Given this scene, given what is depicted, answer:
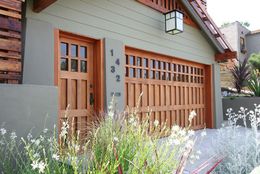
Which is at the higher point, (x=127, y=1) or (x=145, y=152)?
(x=127, y=1)

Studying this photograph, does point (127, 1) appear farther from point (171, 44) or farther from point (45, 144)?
point (45, 144)

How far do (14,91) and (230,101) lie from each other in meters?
7.89

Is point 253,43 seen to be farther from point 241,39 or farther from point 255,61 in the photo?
point 255,61

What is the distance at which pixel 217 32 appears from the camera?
7504mm

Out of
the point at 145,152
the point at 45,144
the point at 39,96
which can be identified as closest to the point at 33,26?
the point at 39,96

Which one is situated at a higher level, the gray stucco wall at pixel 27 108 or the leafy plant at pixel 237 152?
the gray stucco wall at pixel 27 108

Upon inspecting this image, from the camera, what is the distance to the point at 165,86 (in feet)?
21.0

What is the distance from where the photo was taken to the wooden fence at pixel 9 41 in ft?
9.92

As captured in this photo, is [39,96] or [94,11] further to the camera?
[94,11]

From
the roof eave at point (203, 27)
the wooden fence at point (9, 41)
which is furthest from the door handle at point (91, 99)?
the roof eave at point (203, 27)

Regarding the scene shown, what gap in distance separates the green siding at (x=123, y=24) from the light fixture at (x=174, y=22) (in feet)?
0.67

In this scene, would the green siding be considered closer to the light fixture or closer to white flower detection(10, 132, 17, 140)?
the light fixture

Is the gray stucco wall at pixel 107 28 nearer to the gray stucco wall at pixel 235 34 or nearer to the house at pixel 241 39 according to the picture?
the gray stucco wall at pixel 235 34

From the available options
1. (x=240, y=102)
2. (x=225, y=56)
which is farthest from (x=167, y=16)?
(x=240, y=102)
